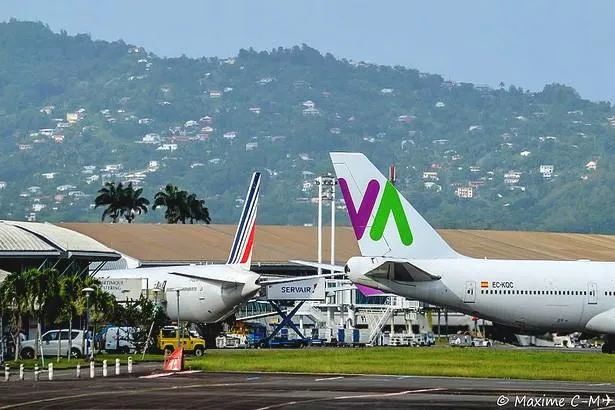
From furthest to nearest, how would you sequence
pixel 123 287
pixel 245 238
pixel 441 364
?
pixel 245 238, pixel 123 287, pixel 441 364

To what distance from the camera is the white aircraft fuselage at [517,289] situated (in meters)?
65.8

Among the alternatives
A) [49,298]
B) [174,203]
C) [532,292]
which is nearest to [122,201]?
[174,203]

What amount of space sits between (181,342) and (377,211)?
13.7 metres

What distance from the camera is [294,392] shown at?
41.7 meters

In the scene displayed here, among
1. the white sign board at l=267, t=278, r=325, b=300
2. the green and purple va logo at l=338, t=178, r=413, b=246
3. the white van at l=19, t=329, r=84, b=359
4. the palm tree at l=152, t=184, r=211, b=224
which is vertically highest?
the palm tree at l=152, t=184, r=211, b=224

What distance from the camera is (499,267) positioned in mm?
68188

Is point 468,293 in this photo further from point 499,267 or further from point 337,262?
point 337,262

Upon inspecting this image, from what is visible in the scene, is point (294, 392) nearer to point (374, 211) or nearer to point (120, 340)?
point (374, 211)

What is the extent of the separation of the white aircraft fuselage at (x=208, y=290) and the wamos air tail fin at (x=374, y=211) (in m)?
17.5

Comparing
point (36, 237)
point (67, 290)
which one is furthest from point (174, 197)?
point (67, 290)

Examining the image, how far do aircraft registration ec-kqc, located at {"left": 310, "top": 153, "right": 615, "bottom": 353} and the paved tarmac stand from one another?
51.9 feet

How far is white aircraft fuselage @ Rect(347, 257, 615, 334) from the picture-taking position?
65750mm

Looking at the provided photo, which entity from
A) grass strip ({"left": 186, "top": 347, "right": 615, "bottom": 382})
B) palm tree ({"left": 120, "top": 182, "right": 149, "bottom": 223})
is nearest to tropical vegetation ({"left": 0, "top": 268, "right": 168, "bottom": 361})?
grass strip ({"left": 186, "top": 347, "right": 615, "bottom": 382})

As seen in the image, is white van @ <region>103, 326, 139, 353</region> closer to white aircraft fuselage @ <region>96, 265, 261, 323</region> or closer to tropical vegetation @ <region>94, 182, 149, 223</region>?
white aircraft fuselage @ <region>96, 265, 261, 323</region>
